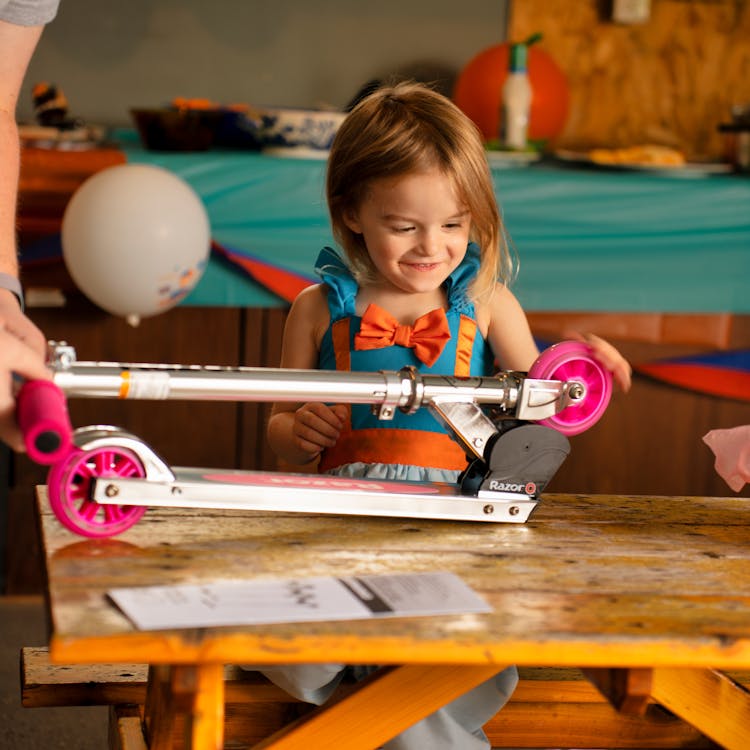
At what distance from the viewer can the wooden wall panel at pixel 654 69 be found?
12.9 feet

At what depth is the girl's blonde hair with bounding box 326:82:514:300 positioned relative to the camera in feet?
5.89

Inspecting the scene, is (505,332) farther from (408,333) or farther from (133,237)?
(133,237)

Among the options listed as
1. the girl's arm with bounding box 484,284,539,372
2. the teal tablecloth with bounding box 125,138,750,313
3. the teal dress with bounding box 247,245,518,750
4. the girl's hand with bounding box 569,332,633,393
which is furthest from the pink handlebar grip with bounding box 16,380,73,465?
the teal tablecloth with bounding box 125,138,750,313

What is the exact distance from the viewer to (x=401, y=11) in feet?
12.5

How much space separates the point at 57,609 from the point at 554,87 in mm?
2865

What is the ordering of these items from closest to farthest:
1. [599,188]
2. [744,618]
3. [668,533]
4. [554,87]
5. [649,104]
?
[744,618], [668,533], [599,188], [554,87], [649,104]

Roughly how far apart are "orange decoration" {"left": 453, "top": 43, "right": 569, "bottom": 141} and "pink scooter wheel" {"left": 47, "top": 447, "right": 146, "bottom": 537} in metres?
2.44

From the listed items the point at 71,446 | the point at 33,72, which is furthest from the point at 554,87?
the point at 71,446

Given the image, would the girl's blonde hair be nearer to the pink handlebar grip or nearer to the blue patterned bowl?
the pink handlebar grip

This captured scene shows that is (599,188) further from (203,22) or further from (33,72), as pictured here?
(33,72)

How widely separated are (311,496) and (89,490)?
238mm

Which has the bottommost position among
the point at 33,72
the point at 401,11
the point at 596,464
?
the point at 596,464

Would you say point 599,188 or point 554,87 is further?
point 554,87

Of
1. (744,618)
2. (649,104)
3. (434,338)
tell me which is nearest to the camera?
(744,618)
